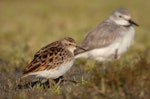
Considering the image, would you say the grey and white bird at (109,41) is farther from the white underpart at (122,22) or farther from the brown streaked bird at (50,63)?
the brown streaked bird at (50,63)

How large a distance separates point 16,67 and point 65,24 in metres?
6.99

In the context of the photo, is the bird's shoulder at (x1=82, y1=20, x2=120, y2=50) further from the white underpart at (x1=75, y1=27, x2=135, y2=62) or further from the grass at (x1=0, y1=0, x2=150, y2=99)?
the grass at (x1=0, y1=0, x2=150, y2=99)

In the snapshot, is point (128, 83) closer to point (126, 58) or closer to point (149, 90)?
point (149, 90)

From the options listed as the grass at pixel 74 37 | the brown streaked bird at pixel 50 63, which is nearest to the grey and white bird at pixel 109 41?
the grass at pixel 74 37

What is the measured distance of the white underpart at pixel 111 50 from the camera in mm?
10727

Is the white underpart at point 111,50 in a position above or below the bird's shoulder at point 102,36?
below

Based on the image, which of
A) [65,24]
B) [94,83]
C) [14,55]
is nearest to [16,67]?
[14,55]

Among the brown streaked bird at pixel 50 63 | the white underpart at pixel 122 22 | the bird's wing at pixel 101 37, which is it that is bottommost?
the brown streaked bird at pixel 50 63

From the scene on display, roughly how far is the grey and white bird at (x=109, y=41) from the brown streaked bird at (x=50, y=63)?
2.00m

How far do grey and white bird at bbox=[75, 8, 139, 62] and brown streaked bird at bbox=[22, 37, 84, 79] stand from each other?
2.00 metres

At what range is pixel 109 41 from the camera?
425 inches

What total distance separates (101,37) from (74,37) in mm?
4830

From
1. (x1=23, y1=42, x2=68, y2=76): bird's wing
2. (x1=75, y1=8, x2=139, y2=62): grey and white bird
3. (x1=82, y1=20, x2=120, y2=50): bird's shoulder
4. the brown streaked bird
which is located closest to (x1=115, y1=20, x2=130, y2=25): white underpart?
(x1=75, y1=8, x2=139, y2=62): grey and white bird

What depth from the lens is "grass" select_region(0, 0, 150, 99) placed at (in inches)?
287
